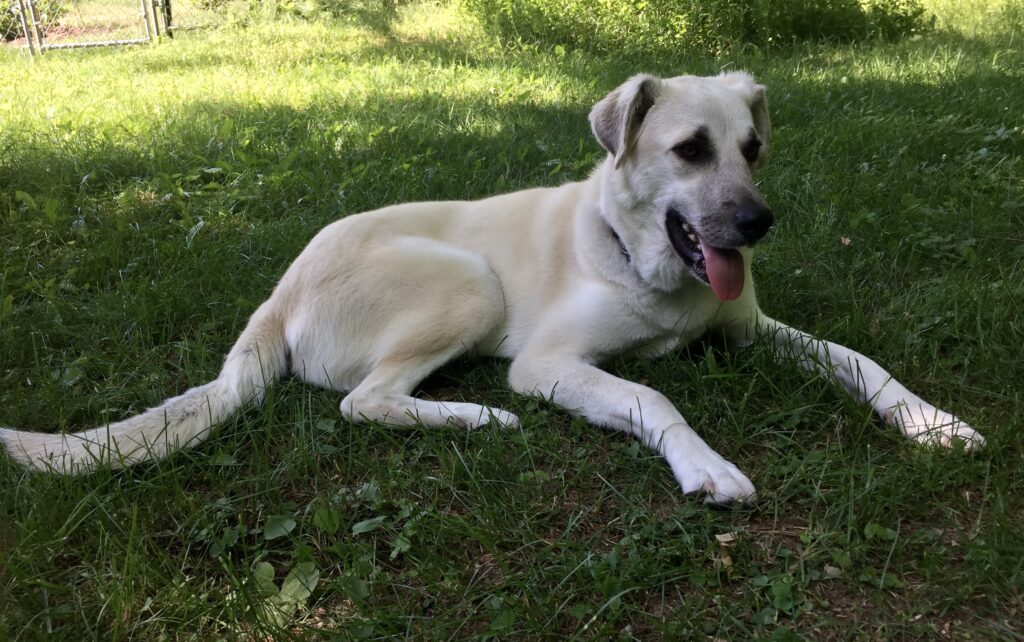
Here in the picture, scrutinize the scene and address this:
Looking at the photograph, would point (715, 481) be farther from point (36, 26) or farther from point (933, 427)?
point (36, 26)

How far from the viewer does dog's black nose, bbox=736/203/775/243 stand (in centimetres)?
251

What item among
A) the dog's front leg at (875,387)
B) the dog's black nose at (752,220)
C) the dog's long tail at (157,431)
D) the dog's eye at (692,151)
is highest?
the dog's eye at (692,151)

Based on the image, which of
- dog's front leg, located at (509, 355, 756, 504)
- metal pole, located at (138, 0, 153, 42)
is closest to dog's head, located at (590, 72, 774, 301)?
dog's front leg, located at (509, 355, 756, 504)

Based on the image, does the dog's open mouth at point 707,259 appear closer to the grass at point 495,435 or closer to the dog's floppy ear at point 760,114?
the grass at point 495,435

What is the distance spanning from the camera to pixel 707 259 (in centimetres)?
266

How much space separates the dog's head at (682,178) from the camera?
8.57 feet

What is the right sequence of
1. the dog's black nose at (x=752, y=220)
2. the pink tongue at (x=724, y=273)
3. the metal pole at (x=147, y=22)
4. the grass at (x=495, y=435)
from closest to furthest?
the grass at (x=495, y=435)
the dog's black nose at (x=752, y=220)
the pink tongue at (x=724, y=273)
the metal pole at (x=147, y=22)

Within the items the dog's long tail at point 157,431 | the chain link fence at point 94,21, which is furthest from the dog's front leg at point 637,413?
the chain link fence at point 94,21

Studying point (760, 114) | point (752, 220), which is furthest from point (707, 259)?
point (760, 114)

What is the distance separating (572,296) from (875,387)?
3.77 ft

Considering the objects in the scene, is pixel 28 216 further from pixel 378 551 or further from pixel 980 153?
pixel 980 153

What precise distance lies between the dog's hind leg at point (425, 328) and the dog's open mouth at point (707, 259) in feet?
2.58

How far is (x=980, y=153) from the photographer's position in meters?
4.45

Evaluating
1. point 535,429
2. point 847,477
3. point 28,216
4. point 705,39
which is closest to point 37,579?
point 535,429
